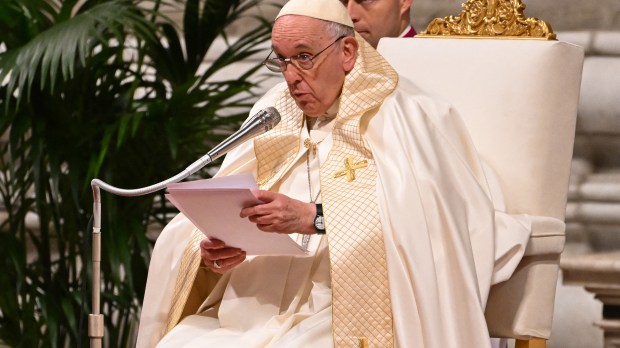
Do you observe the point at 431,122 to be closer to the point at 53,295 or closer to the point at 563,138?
the point at 563,138

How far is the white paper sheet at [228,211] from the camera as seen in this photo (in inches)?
141

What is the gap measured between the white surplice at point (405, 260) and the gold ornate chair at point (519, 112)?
0.11m

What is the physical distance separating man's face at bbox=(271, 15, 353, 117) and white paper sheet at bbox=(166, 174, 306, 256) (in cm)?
48

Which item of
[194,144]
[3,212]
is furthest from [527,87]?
[3,212]

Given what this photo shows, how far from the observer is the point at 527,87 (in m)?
4.20

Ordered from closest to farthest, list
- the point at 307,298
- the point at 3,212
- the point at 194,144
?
the point at 307,298, the point at 194,144, the point at 3,212

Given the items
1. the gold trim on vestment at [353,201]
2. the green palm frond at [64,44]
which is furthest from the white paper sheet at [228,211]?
the green palm frond at [64,44]

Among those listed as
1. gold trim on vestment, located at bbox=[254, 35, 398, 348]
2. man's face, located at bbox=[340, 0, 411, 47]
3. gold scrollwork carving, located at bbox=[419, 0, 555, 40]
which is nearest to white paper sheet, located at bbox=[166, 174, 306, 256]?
gold trim on vestment, located at bbox=[254, 35, 398, 348]

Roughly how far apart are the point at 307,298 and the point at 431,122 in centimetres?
63

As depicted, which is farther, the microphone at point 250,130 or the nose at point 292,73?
the nose at point 292,73

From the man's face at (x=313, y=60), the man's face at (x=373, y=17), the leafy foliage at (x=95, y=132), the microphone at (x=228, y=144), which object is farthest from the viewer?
the leafy foliage at (x=95, y=132)

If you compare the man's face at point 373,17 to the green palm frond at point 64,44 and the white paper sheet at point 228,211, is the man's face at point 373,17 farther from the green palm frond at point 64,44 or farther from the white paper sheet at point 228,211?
the white paper sheet at point 228,211

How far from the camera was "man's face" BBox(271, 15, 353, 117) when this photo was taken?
3.97m

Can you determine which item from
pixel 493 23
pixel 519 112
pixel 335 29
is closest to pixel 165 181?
pixel 335 29
